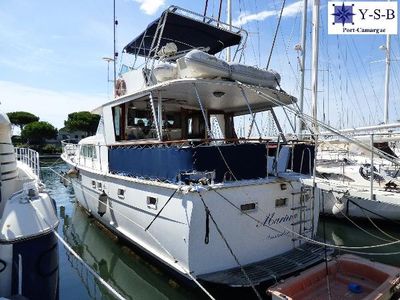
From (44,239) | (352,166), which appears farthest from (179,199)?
(352,166)

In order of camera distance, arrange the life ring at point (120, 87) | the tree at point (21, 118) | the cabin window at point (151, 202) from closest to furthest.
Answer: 1. the cabin window at point (151, 202)
2. the life ring at point (120, 87)
3. the tree at point (21, 118)

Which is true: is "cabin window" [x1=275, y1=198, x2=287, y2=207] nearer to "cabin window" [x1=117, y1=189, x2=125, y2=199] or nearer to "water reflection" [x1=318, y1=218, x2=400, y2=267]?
"water reflection" [x1=318, y1=218, x2=400, y2=267]

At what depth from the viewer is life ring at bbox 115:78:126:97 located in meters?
9.20

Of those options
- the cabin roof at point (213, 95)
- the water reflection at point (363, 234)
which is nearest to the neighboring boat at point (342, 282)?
the water reflection at point (363, 234)

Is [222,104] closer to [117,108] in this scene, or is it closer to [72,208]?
[117,108]

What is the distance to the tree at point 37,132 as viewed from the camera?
5659 cm

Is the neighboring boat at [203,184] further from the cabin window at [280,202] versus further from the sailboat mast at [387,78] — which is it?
the sailboat mast at [387,78]

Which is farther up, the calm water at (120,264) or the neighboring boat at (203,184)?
the neighboring boat at (203,184)

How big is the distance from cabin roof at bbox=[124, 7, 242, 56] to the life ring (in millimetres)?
1064

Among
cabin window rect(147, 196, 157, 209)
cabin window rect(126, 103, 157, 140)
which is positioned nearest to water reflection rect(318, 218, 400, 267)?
cabin window rect(147, 196, 157, 209)

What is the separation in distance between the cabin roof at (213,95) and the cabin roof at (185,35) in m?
1.96

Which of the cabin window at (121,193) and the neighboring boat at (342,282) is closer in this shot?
the neighboring boat at (342,282)

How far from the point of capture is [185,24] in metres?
9.19

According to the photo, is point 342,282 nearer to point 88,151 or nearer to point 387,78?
point 88,151
